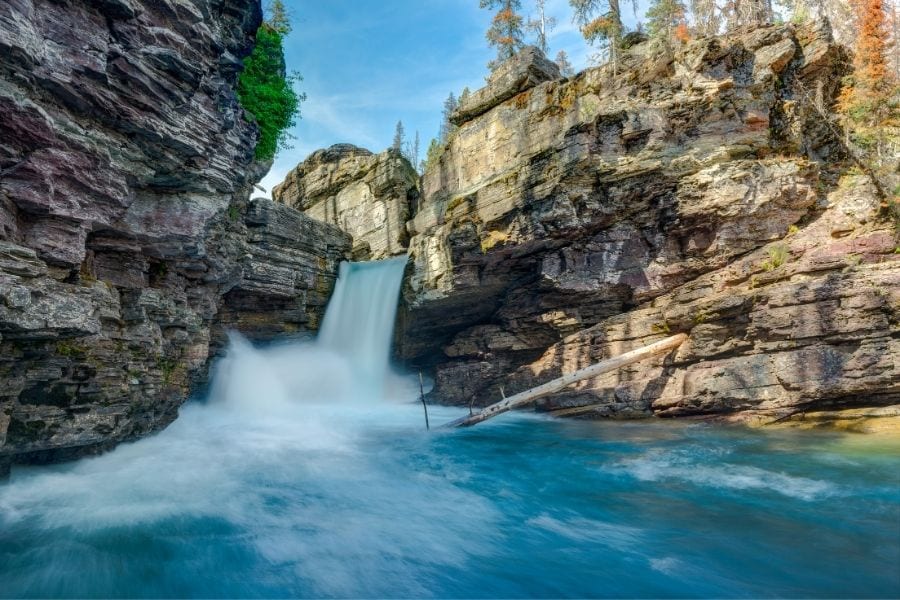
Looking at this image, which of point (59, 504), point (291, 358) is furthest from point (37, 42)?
point (291, 358)

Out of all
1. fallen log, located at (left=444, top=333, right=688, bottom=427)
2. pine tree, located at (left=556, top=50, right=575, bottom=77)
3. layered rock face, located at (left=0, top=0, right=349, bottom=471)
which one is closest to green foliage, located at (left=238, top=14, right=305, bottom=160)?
layered rock face, located at (left=0, top=0, right=349, bottom=471)

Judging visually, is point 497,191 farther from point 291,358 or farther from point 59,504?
point 59,504

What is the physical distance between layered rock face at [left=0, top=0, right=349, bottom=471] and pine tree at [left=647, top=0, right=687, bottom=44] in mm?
28425

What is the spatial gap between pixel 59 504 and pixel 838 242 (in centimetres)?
1945

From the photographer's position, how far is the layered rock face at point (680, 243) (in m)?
12.2

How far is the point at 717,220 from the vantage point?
14617 millimetres

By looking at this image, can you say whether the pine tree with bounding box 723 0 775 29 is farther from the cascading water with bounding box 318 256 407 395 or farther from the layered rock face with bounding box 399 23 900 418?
the cascading water with bounding box 318 256 407 395

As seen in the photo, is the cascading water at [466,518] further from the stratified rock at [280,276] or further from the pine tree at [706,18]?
the pine tree at [706,18]

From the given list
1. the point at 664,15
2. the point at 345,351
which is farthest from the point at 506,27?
the point at 345,351

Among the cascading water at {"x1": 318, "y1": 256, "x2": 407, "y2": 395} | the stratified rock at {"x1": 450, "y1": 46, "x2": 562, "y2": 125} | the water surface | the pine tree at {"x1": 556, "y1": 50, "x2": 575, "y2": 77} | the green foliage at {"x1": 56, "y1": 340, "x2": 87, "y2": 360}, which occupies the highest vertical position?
the pine tree at {"x1": 556, "y1": 50, "x2": 575, "y2": 77}

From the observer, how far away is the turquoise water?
578 cm

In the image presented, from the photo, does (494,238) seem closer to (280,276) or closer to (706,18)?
(280,276)

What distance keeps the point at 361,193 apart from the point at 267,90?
34.7 ft

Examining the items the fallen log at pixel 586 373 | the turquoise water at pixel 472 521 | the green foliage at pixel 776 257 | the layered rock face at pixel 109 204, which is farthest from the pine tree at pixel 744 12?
the layered rock face at pixel 109 204
